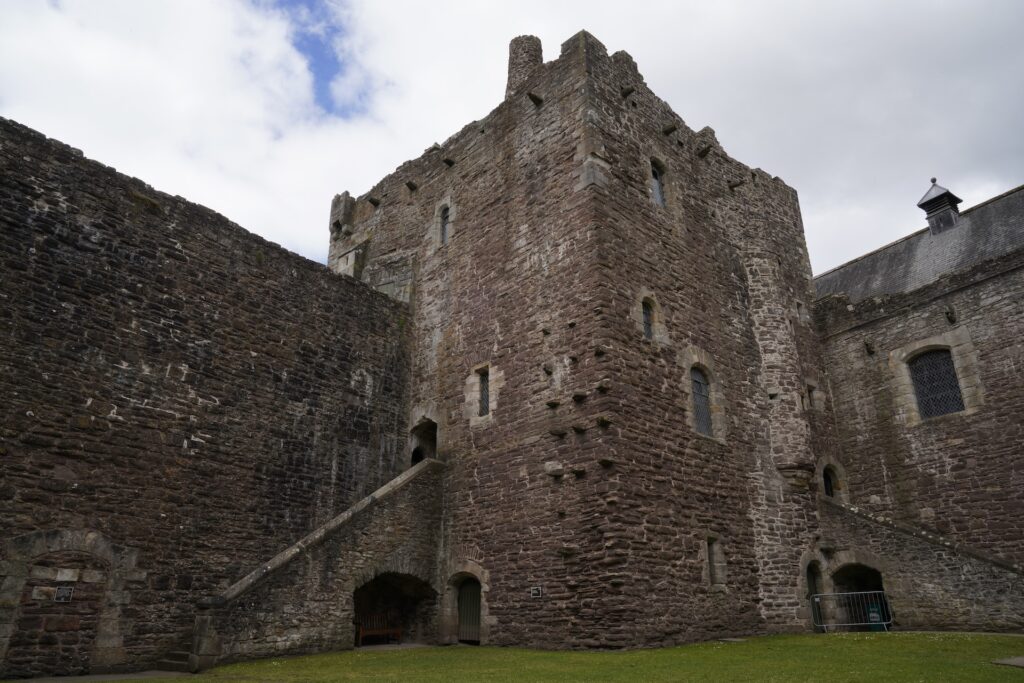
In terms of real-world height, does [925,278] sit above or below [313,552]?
above

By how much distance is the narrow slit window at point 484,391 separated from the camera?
1378cm

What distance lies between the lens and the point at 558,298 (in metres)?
12.9

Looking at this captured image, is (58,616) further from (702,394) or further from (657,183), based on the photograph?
(657,183)

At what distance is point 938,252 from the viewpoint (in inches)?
749

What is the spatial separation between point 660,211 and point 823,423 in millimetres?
6543

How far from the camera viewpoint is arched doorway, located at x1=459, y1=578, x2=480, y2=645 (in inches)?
488

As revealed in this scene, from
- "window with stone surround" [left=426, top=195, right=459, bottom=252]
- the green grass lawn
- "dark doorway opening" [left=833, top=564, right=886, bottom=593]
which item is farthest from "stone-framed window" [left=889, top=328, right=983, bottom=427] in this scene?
"window with stone surround" [left=426, top=195, right=459, bottom=252]

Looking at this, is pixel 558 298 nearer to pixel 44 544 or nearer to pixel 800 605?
pixel 800 605

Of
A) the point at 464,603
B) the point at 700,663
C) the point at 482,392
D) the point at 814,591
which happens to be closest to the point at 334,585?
the point at 464,603

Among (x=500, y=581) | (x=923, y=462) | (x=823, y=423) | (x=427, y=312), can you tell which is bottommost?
(x=500, y=581)

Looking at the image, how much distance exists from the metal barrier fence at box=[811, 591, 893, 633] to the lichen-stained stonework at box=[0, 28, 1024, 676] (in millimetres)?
367

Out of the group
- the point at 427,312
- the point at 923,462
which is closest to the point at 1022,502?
the point at 923,462

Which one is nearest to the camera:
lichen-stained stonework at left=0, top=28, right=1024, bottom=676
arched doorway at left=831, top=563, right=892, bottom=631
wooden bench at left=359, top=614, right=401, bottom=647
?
lichen-stained stonework at left=0, top=28, right=1024, bottom=676

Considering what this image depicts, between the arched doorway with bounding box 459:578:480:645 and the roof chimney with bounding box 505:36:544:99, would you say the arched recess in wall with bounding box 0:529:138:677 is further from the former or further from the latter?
the roof chimney with bounding box 505:36:544:99
